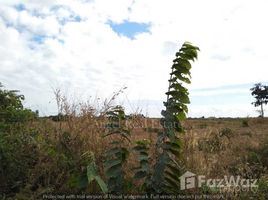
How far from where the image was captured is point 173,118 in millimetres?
5496

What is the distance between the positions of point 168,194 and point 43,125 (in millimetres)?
2896

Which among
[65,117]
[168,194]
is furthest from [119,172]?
[65,117]

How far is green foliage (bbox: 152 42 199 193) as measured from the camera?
216 inches

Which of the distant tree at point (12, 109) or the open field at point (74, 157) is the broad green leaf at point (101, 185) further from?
the distant tree at point (12, 109)

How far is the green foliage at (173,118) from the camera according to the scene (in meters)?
5.49

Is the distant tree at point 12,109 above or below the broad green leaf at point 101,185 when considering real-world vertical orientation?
above

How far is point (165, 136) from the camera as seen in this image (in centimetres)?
553

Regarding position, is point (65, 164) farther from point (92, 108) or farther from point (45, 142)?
point (92, 108)

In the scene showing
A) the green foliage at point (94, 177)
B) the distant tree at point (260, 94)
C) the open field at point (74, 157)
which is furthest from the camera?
the distant tree at point (260, 94)

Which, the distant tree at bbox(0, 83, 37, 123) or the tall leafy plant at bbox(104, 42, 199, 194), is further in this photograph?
the distant tree at bbox(0, 83, 37, 123)

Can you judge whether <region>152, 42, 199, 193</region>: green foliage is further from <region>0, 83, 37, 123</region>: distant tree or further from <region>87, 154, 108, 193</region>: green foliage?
<region>0, 83, 37, 123</region>: distant tree

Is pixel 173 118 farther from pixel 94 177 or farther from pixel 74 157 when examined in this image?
pixel 74 157

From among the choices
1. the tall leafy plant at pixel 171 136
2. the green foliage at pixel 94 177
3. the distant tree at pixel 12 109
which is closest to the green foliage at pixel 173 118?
the tall leafy plant at pixel 171 136

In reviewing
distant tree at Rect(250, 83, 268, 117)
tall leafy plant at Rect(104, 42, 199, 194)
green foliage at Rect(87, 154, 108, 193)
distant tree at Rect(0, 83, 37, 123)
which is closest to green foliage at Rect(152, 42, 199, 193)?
tall leafy plant at Rect(104, 42, 199, 194)
